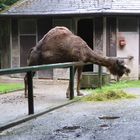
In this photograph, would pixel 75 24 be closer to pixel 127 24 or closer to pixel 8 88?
pixel 127 24

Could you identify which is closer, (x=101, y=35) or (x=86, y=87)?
(x=86, y=87)

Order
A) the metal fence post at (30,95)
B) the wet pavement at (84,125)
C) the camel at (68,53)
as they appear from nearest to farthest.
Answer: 1. the wet pavement at (84,125)
2. the metal fence post at (30,95)
3. the camel at (68,53)

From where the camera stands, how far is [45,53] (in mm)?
14336

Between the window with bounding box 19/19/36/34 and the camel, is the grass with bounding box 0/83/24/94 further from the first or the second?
the window with bounding box 19/19/36/34

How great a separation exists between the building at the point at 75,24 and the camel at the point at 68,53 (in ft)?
20.9

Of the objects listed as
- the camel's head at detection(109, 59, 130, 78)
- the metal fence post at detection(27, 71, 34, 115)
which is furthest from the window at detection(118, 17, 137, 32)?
the metal fence post at detection(27, 71, 34, 115)

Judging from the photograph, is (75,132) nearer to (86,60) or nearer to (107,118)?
(107,118)

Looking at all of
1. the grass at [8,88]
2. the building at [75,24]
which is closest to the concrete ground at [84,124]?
the grass at [8,88]

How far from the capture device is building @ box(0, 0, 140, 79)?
20969 millimetres

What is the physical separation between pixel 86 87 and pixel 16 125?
7680 mm

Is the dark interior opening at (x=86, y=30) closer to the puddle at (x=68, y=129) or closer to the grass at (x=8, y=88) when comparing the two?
the grass at (x=8, y=88)

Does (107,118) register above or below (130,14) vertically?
below

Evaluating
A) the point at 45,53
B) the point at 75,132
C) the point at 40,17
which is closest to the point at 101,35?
the point at 40,17

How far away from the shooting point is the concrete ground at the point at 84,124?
25.4ft
